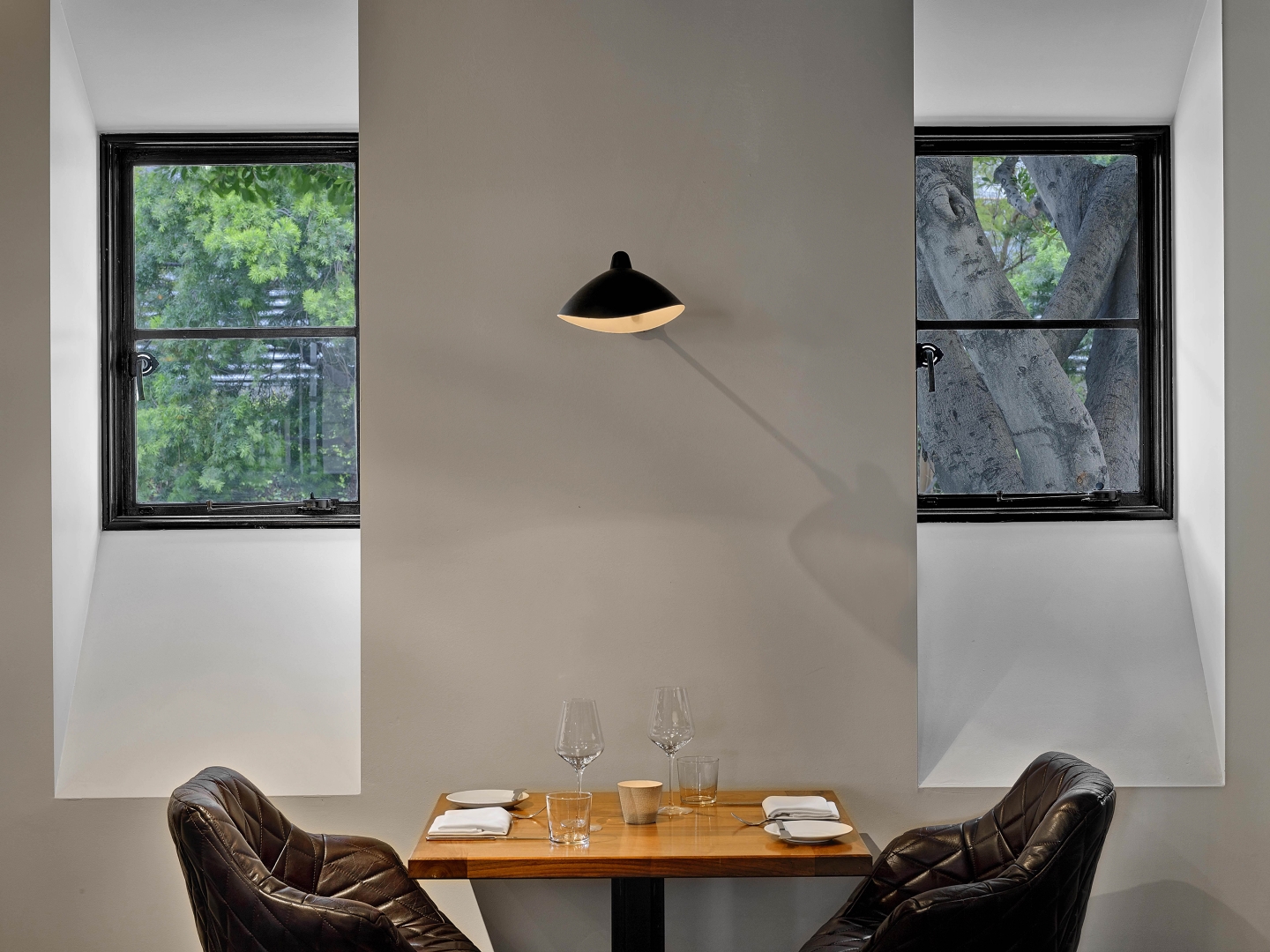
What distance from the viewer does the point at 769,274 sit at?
2.61 m

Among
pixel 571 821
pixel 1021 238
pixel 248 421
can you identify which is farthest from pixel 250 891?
pixel 1021 238

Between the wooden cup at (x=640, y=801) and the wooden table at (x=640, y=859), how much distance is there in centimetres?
2

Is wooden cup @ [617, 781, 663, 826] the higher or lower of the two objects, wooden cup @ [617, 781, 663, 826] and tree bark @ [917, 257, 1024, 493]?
the lower

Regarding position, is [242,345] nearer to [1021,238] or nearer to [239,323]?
[239,323]

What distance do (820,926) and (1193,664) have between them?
126 cm

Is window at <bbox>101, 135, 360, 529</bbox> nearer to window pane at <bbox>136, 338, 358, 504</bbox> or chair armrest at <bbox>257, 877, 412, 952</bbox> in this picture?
window pane at <bbox>136, 338, 358, 504</bbox>

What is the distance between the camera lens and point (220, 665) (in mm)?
2783

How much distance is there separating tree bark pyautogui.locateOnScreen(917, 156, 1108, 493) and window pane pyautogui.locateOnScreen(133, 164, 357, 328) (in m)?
1.83

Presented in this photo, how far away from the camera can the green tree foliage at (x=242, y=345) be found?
3.05m

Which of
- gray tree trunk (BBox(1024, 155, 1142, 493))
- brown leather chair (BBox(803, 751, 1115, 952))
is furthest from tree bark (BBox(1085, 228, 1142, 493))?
brown leather chair (BBox(803, 751, 1115, 952))

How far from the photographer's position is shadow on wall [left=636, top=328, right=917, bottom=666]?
2592mm

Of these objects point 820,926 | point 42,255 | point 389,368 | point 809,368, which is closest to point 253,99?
point 42,255

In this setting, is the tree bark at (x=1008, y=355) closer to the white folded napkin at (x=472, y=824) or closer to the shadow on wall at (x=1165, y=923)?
the shadow on wall at (x=1165, y=923)

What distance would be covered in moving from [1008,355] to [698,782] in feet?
5.42
